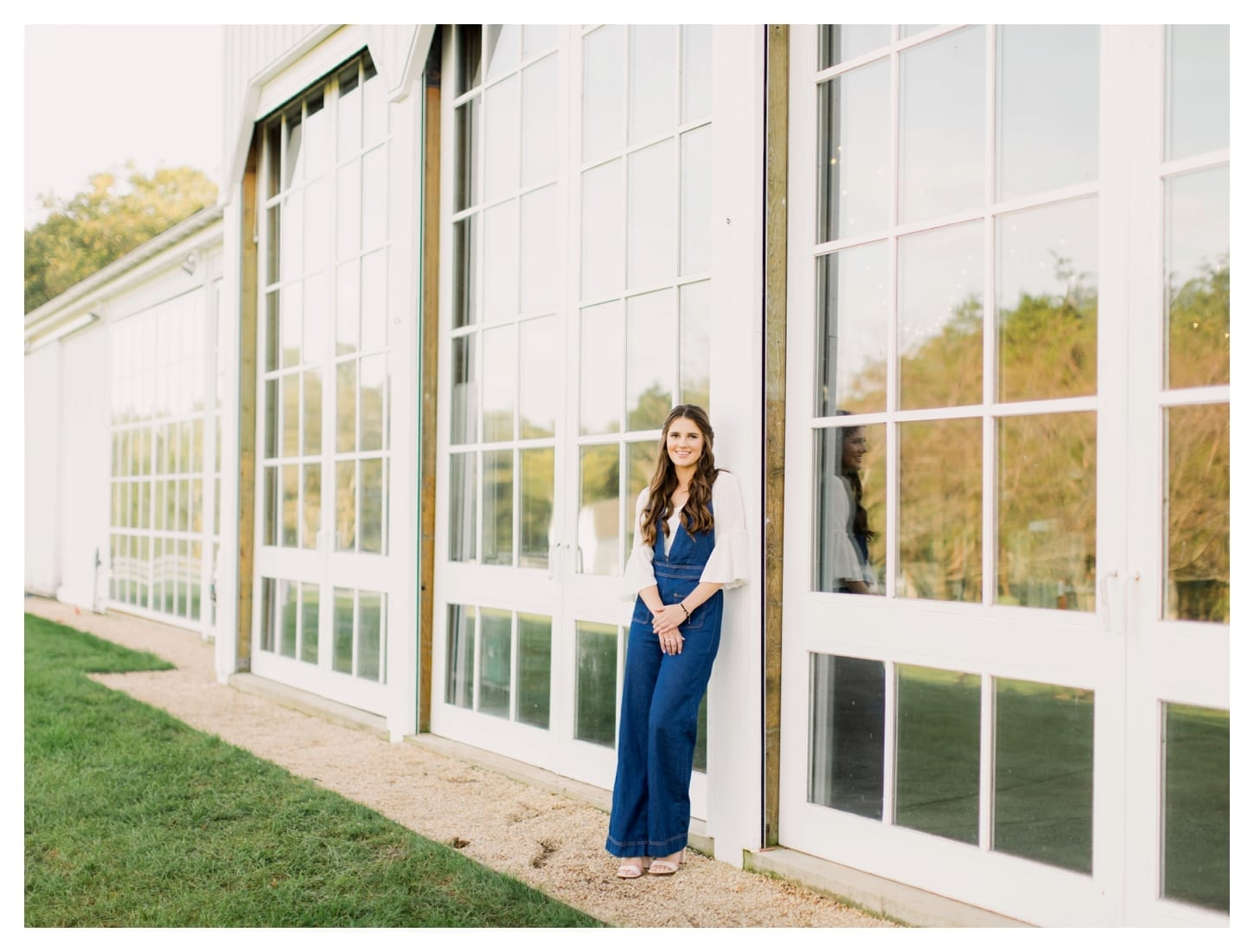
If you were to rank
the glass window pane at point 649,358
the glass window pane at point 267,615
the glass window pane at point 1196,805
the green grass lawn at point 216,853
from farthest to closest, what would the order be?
the glass window pane at point 267,615 < the glass window pane at point 649,358 < the green grass lawn at point 216,853 < the glass window pane at point 1196,805

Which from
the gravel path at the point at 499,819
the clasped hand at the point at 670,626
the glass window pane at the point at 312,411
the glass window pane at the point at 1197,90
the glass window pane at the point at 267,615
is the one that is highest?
the glass window pane at the point at 1197,90

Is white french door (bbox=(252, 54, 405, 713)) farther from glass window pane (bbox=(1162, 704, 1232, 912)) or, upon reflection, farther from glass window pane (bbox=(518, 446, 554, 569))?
glass window pane (bbox=(1162, 704, 1232, 912))

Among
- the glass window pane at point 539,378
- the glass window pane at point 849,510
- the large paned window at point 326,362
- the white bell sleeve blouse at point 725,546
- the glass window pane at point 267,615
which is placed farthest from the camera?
the glass window pane at point 267,615

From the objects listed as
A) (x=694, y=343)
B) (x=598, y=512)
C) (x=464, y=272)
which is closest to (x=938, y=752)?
(x=694, y=343)

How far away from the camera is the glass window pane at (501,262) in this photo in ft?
15.5

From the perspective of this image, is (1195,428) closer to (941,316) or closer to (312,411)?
(941,316)

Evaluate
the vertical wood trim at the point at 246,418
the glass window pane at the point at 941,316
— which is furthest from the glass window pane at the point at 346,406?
the glass window pane at the point at 941,316

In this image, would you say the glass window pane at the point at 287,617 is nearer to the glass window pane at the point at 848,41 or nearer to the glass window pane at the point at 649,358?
the glass window pane at the point at 649,358

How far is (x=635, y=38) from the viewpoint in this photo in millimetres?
4113

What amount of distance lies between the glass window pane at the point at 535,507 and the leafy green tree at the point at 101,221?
1932cm

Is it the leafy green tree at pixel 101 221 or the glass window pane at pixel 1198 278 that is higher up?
the leafy green tree at pixel 101 221

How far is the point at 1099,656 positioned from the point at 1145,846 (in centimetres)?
42
